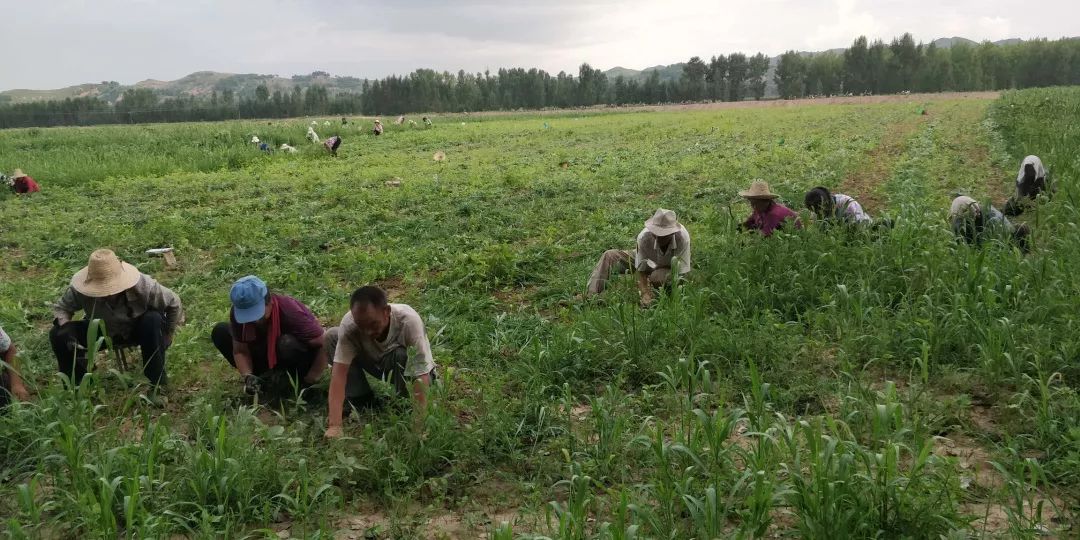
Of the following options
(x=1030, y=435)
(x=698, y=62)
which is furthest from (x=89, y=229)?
(x=698, y=62)

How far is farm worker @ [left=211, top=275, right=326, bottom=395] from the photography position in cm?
407

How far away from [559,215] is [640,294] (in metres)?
4.41

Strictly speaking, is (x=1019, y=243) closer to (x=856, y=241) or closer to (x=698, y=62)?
(x=856, y=241)

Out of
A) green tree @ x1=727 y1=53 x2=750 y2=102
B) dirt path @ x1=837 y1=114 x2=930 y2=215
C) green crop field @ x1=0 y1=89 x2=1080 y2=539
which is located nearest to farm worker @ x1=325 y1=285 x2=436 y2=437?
green crop field @ x1=0 y1=89 x2=1080 y2=539

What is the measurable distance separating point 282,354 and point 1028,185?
761 cm

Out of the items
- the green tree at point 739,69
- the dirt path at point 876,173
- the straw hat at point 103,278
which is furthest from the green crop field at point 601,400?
the green tree at point 739,69

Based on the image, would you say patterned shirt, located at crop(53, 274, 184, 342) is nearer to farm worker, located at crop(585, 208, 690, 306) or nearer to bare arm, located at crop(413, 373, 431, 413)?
bare arm, located at crop(413, 373, 431, 413)

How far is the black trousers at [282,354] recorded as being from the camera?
424 centimetres

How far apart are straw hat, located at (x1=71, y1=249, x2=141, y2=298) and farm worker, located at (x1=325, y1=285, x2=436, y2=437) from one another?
1.56 meters

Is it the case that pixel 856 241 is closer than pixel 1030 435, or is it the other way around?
pixel 1030 435

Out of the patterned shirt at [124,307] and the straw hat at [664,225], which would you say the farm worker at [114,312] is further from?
the straw hat at [664,225]

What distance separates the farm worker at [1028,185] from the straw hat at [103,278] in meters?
7.98

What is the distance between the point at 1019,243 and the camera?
5.81m

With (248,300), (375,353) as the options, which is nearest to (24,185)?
(248,300)
